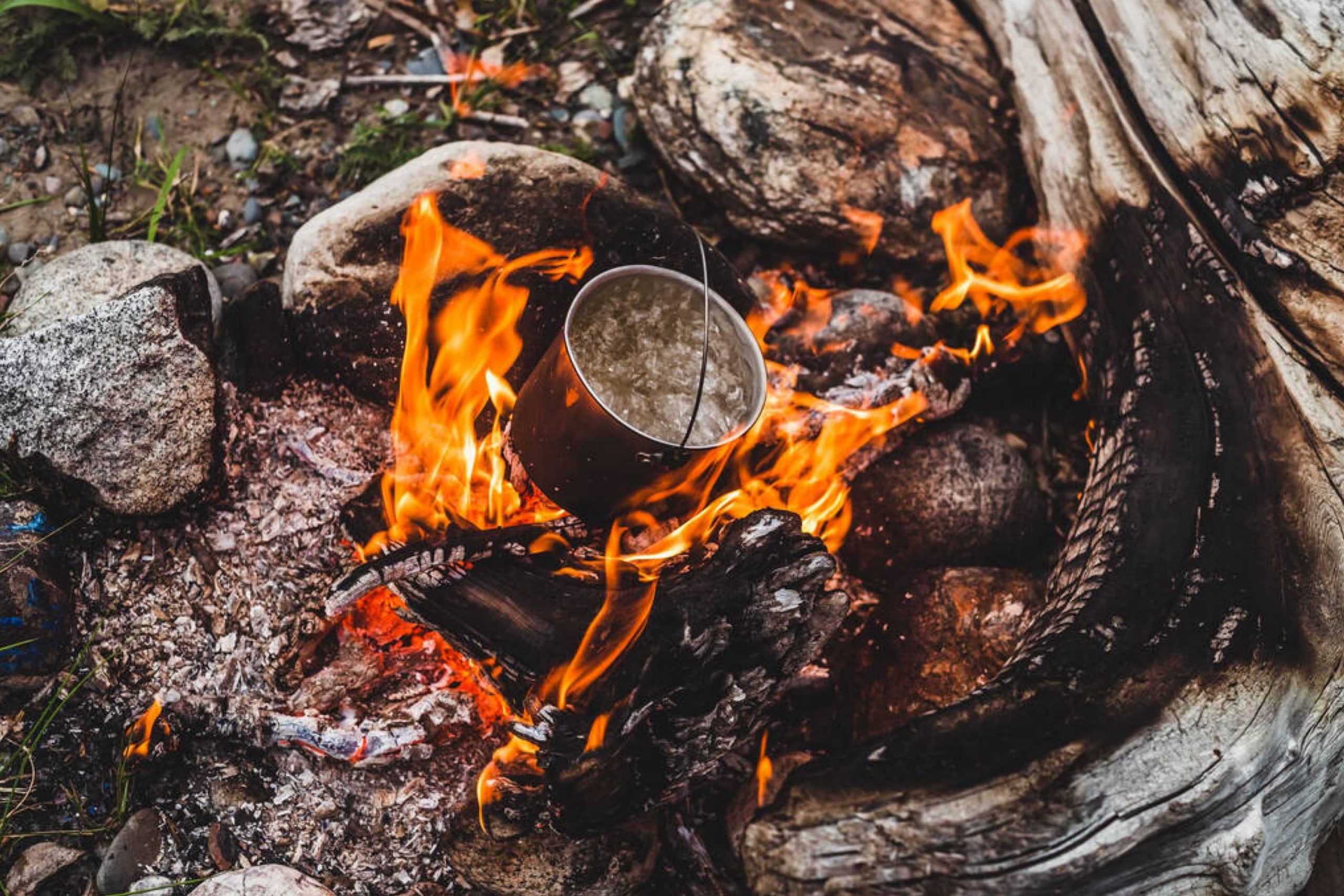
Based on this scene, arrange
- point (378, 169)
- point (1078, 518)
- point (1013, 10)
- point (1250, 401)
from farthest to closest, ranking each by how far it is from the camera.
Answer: point (378, 169) < point (1013, 10) < point (1078, 518) < point (1250, 401)

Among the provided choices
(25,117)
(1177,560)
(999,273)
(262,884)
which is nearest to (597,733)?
(262,884)

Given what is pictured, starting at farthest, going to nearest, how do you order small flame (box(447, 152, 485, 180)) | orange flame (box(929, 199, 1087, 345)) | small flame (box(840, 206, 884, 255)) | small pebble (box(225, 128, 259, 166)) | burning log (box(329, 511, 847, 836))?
small pebble (box(225, 128, 259, 166)) < small flame (box(840, 206, 884, 255)) < orange flame (box(929, 199, 1087, 345)) < small flame (box(447, 152, 485, 180)) < burning log (box(329, 511, 847, 836))

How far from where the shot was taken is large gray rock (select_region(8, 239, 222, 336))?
2.69 m

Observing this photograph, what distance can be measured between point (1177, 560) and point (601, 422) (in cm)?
146

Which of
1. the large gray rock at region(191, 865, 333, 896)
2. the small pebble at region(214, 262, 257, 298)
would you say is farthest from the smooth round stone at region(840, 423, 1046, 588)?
the small pebble at region(214, 262, 257, 298)

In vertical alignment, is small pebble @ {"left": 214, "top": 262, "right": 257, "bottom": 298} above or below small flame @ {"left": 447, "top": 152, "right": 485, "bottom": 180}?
below

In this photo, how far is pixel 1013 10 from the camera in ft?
10.8

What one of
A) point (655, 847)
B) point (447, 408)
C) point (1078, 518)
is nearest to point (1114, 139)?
point (1078, 518)

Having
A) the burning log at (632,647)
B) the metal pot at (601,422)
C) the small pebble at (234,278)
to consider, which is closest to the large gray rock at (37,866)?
the burning log at (632,647)

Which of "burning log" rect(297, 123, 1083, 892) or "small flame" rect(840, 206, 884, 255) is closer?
"burning log" rect(297, 123, 1083, 892)

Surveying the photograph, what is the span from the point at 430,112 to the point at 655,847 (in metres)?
3.03

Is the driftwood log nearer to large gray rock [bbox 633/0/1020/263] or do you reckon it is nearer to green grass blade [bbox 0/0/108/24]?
large gray rock [bbox 633/0/1020/263]

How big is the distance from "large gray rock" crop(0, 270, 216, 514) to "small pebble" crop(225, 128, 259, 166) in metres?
1.18

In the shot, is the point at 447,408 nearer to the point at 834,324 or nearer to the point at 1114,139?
the point at 834,324
